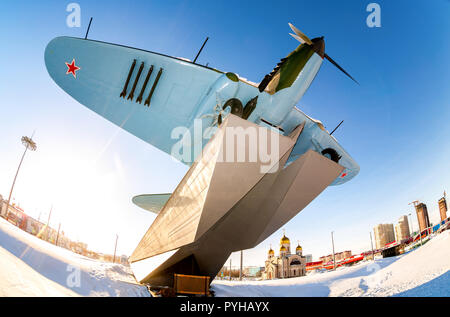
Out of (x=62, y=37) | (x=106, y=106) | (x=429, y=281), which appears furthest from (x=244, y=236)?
(x=62, y=37)

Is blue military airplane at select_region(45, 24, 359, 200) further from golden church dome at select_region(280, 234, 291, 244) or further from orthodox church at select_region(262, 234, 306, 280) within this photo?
→ golden church dome at select_region(280, 234, 291, 244)

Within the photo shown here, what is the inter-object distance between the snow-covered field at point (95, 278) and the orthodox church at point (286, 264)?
103ft

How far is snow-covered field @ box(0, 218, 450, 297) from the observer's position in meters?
3.74

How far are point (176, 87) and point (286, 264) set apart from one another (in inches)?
1502

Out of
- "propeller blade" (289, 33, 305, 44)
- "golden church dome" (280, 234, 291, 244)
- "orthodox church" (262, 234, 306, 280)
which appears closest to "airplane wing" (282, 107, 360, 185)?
"propeller blade" (289, 33, 305, 44)

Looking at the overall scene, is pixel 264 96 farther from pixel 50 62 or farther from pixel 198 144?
pixel 50 62

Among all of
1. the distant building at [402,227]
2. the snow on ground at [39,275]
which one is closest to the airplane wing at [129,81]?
the snow on ground at [39,275]

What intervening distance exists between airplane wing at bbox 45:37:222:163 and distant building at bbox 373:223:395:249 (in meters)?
59.5

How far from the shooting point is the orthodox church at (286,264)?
3828 centimetres
